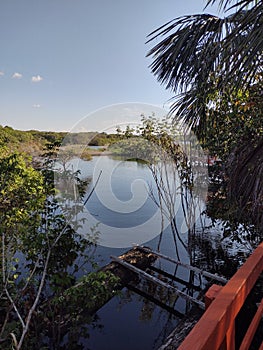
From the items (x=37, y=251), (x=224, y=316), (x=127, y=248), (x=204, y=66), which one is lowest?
(x=127, y=248)

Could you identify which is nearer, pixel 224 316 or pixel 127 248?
pixel 224 316

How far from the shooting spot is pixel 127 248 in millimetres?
4906

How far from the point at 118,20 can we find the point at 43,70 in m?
2.48

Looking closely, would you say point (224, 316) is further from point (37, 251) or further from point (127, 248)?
point (127, 248)

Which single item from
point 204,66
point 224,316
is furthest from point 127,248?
point 224,316

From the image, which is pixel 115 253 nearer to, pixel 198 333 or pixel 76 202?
pixel 76 202

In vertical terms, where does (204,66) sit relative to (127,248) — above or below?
above

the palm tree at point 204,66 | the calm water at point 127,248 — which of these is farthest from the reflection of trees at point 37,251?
the palm tree at point 204,66

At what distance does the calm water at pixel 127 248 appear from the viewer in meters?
2.97

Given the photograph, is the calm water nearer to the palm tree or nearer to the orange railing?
the palm tree

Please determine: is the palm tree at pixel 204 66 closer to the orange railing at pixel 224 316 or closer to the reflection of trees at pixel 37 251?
the orange railing at pixel 224 316

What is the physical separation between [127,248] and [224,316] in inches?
173

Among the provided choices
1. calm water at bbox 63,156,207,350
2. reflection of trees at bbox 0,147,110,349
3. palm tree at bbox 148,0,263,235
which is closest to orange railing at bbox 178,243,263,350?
palm tree at bbox 148,0,263,235

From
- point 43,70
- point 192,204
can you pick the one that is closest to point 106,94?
point 43,70
